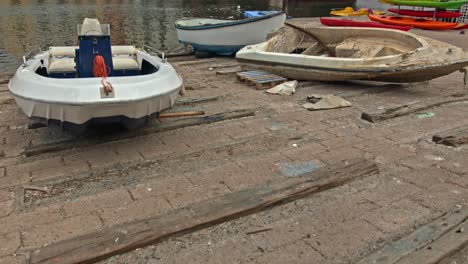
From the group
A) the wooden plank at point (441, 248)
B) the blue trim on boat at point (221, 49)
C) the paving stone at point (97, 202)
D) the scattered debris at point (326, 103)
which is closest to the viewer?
the wooden plank at point (441, 248)

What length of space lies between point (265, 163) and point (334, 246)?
Result: 158 cm

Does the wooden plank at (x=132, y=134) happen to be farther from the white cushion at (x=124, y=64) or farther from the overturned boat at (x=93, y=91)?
the white cushion at (x=124, y=64)

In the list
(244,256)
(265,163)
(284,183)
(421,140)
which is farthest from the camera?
(421,140)

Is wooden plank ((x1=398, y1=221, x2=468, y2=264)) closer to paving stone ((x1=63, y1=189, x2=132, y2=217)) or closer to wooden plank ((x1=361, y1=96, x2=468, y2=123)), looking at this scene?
paving stone ((x1=63, y1=189, x2=132, y2=217))

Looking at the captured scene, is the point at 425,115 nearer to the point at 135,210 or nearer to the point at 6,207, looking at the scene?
the point at 135,210

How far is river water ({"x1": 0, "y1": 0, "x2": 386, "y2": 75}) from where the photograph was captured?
56.0ft

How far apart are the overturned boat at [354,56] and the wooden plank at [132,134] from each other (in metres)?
2.27

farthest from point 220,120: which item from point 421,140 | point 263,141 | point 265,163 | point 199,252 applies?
point 199,252

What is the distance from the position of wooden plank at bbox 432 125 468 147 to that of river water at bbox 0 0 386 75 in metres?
11.1

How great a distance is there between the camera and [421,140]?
16.9 feet

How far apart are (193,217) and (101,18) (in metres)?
25.3

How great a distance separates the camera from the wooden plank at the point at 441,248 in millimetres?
2814

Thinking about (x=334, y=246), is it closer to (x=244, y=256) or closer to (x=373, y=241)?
(x=373, y=241)

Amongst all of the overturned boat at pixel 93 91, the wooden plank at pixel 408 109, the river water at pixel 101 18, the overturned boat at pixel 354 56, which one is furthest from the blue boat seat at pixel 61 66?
the river water at pixel 101 18
